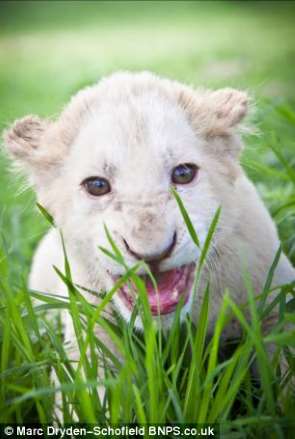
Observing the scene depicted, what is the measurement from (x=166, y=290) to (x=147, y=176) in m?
0.41

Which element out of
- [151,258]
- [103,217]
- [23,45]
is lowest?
[151,258]

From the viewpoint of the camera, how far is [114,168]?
2.42m

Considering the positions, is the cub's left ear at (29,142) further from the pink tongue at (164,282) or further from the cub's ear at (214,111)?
the pink tongue at (164,282)

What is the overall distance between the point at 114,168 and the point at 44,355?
2.32ft

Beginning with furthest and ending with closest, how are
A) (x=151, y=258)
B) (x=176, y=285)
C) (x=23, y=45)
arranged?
(x=23, y=45) < (x=176, y=285) < (x=151, y=258)

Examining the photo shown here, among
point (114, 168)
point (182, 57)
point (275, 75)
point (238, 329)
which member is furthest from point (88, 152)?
point (182, 57)

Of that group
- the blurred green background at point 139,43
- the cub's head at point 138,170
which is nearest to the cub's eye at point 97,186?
the cub's head at point 138,170

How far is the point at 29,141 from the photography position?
2846 mm

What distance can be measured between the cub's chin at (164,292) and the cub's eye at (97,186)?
325 millimetres

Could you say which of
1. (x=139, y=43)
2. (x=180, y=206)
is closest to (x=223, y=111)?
(x=180, y=206)

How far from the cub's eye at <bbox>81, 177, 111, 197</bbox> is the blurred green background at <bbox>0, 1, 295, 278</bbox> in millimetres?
4491

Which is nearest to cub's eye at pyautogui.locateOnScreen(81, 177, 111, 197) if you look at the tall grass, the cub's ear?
the tall grass

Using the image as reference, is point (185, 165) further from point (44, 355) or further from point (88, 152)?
point (44, 355)

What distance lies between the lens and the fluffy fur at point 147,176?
233 centimetres
